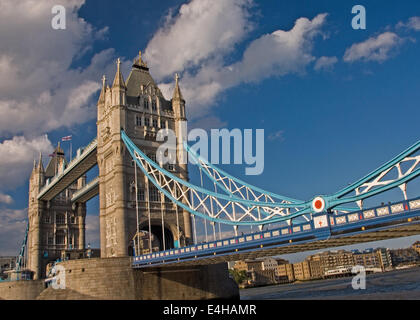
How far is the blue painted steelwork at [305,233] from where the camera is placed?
23.8 m

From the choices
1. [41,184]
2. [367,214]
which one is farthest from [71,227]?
[367,214]

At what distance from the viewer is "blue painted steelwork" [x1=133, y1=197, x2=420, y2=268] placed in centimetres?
2378

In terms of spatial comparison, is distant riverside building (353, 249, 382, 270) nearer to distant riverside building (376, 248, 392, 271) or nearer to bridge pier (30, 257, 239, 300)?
distant riverside building (376, 248, 392, 271)

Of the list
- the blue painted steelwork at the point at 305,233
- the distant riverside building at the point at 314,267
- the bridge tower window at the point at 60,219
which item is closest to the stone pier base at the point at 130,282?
the blue painted steelwork at the point at 305,233

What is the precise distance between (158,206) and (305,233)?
1004 inches

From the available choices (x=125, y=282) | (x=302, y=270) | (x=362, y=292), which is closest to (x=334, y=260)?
(x=302, y=270)

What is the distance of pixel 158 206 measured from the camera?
5084 cm

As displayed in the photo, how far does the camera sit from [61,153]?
280 feet

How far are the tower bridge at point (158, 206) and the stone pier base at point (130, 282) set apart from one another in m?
1.60

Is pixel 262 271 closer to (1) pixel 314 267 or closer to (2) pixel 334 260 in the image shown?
(1) pixel 314 267

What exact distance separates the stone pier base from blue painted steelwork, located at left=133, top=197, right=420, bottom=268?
254cm

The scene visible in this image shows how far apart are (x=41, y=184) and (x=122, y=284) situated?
4450 cm

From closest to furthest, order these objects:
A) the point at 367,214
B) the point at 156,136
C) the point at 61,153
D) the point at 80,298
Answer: the point at 367,214
the point at 80,298
the point at 156,136
the point at 61,153

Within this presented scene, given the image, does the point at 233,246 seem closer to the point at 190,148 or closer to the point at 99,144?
the point at 190,148
